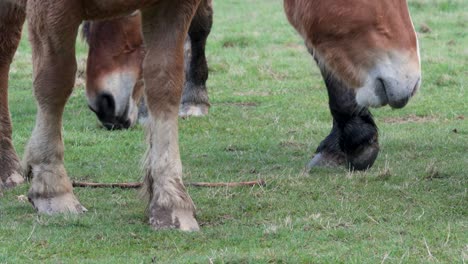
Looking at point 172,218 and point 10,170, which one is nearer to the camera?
point 172,218

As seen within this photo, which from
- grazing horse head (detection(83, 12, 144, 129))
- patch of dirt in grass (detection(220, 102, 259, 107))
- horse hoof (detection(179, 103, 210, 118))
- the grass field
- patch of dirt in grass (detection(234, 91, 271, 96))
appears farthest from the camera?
patch of dirt in grass (detection(234, 91, 271, 96))

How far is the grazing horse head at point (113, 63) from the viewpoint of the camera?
6.55 metres

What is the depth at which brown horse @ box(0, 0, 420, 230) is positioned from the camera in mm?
4375

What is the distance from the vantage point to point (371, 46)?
14.5ft

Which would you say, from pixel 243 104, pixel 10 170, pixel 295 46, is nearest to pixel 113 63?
pixel 10 170

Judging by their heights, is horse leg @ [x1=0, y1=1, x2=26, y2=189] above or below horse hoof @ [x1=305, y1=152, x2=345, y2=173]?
above

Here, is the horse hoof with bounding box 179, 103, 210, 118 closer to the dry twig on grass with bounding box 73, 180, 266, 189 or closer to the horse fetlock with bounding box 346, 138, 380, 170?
the horse fetlock with bounding box 346, 138, 380, 170

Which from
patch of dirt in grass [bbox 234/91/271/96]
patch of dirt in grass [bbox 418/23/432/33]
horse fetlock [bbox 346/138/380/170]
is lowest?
patch of dirt in grass [bbox 418/23/432/33]

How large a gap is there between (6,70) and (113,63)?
878 millimetres

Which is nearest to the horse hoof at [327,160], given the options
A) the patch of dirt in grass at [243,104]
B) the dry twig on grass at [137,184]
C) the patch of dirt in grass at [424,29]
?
the dry twig on grass at [137,184]

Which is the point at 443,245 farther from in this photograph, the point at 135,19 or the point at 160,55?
the point at 135,19

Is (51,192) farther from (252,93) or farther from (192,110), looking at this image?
(252,93)

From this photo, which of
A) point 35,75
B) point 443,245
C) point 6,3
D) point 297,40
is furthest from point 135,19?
point 297,40

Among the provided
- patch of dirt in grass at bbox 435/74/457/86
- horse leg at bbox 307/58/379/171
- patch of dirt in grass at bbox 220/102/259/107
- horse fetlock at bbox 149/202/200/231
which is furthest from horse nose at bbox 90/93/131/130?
patch of dirt in grass at bbox 435/74/457/86
